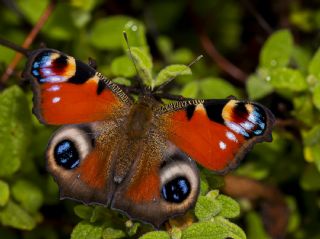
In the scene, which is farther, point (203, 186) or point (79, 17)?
point (79, 17)

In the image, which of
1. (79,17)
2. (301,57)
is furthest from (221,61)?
(79,17)

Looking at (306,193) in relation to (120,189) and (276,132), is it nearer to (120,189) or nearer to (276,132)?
(276,132)

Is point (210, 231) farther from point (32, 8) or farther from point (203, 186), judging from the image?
point (32, 8)

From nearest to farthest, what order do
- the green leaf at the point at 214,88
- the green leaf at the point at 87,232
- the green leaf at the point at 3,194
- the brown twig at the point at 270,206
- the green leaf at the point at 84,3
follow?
1. the green leaf at the point at 87,232
2. the green leaf at the point at 3,194
3. the brown twig at the point at 270,206
4. the green leaf at the point at 214,88
5. the green leaf at the point at 84,3

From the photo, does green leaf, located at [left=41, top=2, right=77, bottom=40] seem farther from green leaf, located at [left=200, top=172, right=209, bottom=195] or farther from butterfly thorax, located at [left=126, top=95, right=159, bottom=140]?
green leaf, located at [left=200, top=172, right=209, bottom=195]

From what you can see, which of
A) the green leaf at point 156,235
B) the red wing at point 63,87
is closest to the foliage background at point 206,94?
the green leaf at point 156,235

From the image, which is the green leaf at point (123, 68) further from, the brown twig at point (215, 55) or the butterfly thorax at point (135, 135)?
the brown twig at point (215, 55)
